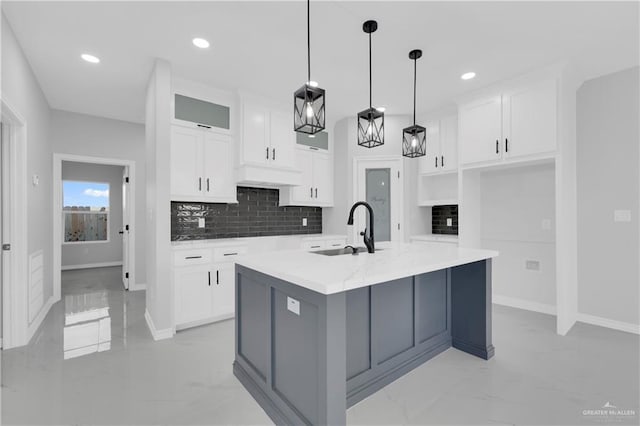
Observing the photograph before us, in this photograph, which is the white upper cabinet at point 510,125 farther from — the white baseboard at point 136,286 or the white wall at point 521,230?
the white baseboard at point 136,286

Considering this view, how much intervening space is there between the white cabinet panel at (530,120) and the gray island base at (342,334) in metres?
1.61

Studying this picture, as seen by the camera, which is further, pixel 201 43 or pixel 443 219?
pixel 443 219

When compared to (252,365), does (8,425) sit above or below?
below

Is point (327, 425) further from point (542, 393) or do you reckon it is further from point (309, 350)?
point (542, 393)

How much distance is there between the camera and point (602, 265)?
134 inches

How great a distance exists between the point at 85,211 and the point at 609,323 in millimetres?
9384

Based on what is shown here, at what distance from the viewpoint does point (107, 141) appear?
484 cm

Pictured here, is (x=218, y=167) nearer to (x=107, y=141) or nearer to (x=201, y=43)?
(x=201, y=43)

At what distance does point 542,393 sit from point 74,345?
3822 mm

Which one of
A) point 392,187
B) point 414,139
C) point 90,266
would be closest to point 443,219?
point 392,187

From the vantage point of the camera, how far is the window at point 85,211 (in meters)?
6.98

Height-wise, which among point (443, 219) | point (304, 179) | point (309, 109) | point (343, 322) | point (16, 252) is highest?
point (309, 109)

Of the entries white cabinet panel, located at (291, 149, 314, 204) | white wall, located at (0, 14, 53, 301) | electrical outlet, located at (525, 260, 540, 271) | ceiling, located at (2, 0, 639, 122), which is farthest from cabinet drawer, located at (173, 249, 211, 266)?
electrical outlet, located at (525, 260, 540, 271)

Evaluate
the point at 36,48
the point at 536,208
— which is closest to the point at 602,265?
the point at 536,208
